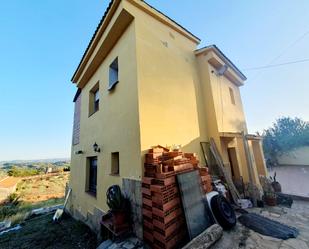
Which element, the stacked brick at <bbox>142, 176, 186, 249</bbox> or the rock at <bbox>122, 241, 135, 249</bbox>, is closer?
the stacked brick at <bbox>142, 176, 186, 249</bbox>

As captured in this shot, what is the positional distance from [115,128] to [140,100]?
1.48 metres

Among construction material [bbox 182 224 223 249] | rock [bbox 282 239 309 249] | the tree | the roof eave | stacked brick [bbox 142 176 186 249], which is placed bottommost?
rock [bbox 282 239 309 249]

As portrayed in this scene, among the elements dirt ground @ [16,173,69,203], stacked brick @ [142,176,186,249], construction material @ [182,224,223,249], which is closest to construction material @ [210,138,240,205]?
construction material @ [182,224,223,249]

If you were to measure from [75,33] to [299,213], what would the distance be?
39.1 feet

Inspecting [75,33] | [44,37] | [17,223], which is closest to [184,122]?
[75,33]

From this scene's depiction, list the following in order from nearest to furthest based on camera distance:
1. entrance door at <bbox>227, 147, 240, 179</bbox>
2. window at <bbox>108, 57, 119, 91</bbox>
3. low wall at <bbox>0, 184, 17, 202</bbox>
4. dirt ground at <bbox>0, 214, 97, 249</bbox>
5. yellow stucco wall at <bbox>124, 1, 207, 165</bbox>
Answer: yellow stucco wall at <bbox>124, 1, 207, 165</bbox> < dirt ground at <bbox>0, 214, 97, 249</bbox> < window at <bbox>108, 57, 119, 91</bbox> < entrance door at <bbox>227, 147, 240, 179</bbox> < low wall at <bbox>0, 184, 17, 202</bbox>

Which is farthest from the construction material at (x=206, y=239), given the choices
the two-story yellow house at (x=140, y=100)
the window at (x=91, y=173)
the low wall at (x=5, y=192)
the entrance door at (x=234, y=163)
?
the low wall at (x=5, y=192)

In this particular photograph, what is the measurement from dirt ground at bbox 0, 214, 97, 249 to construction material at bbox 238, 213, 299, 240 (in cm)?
469

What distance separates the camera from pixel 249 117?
29.7ft

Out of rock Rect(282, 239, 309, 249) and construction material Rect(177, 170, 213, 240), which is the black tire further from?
rock Rect(282, 239, 309, 249)

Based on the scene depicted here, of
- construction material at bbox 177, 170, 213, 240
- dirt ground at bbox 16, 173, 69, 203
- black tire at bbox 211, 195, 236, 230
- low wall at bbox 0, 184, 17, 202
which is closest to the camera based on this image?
construction material at bbox 177, 170, 213, 240

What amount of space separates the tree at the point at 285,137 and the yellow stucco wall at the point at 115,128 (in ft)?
71.8

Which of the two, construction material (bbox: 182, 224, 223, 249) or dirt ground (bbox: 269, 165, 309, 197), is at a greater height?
construction material (bbox: 182, 224, 223, 249)

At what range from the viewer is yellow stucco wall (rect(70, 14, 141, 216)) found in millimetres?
3801
